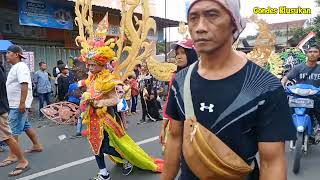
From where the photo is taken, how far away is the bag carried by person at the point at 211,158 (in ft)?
4.86

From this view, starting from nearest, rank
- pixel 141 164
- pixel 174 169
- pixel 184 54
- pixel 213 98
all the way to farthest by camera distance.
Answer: pixel 213 98 < pixel 174 169 < pixel 184 54 < pixel 141 164

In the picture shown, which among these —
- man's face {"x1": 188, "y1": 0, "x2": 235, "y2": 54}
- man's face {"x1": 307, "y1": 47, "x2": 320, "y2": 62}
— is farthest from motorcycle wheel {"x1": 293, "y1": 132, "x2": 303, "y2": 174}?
man's face {"x1": 188, "y1": 0, "x2": 235, "y2": 54}

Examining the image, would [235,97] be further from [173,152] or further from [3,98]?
[3,98]

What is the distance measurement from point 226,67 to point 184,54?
7.47 ft

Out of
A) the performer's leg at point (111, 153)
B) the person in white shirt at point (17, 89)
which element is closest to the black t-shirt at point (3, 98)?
the person in white shirt at point (17, 89)

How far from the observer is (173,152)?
184 cm

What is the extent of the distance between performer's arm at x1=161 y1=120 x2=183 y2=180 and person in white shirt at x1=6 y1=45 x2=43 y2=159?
394cm

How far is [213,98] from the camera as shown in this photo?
1.56 m

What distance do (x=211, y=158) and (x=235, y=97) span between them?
10.0 inches

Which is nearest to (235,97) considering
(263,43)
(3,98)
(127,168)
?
(127,168)

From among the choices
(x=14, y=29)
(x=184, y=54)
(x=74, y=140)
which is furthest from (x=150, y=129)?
(x=14, y=29)

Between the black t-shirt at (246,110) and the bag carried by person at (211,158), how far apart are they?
4cm

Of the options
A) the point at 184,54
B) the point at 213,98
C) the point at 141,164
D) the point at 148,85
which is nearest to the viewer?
the point at 213,98

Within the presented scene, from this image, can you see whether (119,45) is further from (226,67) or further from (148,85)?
(148,85)
